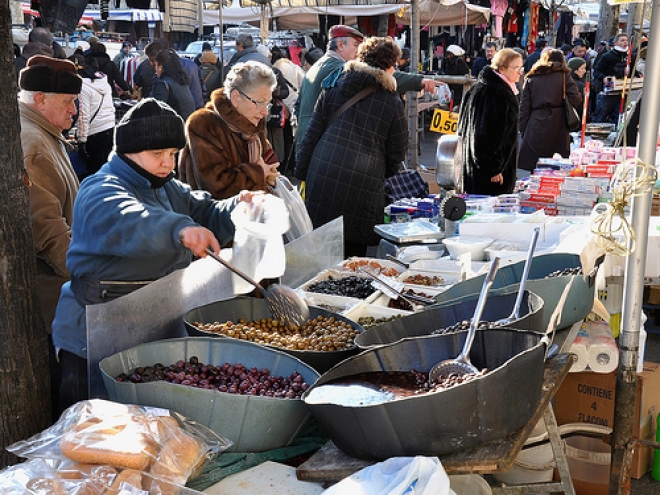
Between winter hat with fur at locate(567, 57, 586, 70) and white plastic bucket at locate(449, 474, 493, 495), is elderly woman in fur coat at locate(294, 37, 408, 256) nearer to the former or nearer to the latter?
white plastic bucket at locate(449, 474, 493, 495)

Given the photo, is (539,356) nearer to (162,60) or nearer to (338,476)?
(338,476)

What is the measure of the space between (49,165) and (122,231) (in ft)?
4.33

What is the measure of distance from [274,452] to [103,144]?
694 cm

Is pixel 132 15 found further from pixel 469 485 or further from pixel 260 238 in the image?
pixel 469 485

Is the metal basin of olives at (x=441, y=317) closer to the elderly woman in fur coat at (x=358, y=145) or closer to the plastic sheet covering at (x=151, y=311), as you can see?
the plastic sheet covering at (x=151, y=311)

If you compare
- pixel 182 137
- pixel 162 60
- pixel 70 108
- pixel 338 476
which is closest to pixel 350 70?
pixel 70 108

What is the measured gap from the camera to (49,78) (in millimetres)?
3498

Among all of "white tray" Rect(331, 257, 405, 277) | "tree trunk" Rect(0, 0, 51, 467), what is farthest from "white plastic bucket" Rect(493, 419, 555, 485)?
"tree trunk" Rect(0, 0, 51, 467)

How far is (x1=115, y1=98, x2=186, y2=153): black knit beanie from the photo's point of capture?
2502mm

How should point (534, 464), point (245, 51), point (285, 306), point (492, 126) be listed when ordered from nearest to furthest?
point (285, 306)
point (534, 464)
point (492, 126)
point (245, 51)

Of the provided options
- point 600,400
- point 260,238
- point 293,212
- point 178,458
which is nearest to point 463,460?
point 178,458

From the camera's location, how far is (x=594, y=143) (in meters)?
6.66

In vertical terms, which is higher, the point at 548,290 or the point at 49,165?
the point at 49,165

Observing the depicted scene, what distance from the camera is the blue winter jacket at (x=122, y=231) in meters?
2.26
